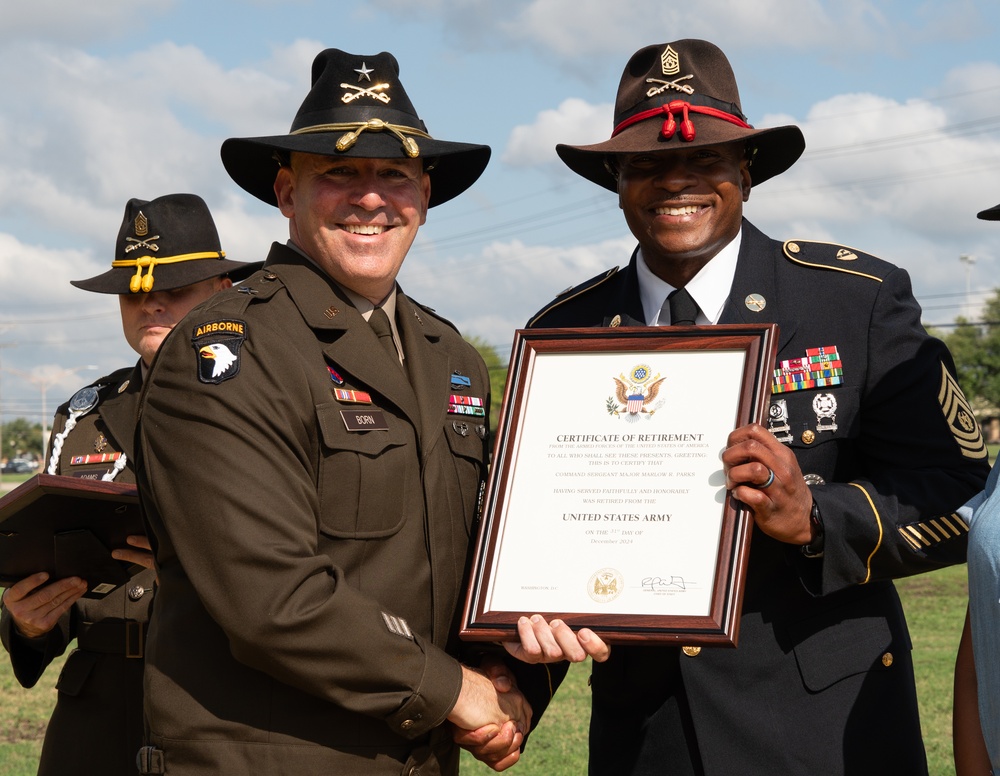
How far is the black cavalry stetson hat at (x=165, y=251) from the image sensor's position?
17.7ft

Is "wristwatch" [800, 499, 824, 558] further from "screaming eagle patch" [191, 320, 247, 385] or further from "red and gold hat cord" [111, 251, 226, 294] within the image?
"red and gold hat cord" [111, 251, 226, 294]

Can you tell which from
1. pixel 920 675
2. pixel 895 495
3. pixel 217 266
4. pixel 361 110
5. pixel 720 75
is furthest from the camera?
pixel 920 675

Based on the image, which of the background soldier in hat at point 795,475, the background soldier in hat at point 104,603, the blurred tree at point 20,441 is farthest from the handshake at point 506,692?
the blurred tree at point 20,441

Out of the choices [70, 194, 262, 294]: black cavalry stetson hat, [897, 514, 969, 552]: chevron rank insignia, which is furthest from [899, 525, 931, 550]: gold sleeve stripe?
[70, 194, 262, 294]: black cavalry stetson hat

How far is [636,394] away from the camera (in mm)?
3564

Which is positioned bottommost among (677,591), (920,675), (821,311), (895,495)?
(920,675)

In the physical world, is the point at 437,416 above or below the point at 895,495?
above

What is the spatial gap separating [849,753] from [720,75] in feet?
6.93

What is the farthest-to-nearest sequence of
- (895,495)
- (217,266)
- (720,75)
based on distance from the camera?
(217,266), (720,75), (895,495)

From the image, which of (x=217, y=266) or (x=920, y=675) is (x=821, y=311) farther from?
(x=920, y=675)

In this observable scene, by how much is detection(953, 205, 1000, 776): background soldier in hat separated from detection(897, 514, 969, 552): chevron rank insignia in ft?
1.52

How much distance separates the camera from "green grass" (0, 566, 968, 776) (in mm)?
7891

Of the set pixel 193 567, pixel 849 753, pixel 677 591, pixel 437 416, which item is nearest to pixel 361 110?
pixel 437 416

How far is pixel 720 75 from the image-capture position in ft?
13.2
